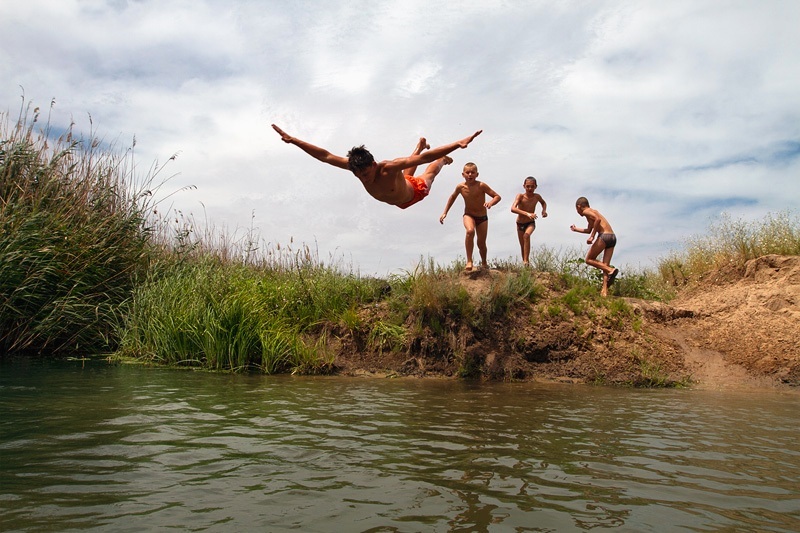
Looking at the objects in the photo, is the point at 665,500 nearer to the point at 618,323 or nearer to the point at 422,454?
the point at 422,454

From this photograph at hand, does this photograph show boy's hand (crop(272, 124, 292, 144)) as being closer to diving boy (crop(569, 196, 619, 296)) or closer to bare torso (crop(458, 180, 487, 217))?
bare torso (crop(458, 180, 487, 217))

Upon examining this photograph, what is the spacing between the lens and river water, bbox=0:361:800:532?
9.14ft

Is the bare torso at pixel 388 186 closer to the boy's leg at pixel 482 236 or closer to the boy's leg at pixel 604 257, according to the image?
the boy's leg at pixel 482 236

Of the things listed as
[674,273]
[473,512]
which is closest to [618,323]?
[674,273]

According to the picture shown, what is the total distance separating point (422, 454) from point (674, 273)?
1187cm

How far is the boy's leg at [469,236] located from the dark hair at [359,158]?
321cm

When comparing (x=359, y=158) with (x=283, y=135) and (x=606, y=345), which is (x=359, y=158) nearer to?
(x=283, y=135)

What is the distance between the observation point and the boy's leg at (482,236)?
35.9 feet

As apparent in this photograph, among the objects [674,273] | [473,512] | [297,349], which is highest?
[674,273]

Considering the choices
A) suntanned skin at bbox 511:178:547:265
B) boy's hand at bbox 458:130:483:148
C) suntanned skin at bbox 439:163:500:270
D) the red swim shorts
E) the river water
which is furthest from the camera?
suntanned skin at bbox 511:178:547:265

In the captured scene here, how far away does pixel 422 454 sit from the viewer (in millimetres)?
3982

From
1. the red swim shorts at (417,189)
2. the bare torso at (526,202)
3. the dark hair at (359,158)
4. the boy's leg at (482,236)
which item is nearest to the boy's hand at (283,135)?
the dark hair at (359,158)

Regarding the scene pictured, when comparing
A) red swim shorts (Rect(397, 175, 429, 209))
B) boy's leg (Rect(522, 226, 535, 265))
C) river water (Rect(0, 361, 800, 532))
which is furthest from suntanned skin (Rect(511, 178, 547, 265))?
river water (Rect(0, 361, 800, 532))

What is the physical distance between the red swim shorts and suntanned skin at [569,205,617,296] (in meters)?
3.97
